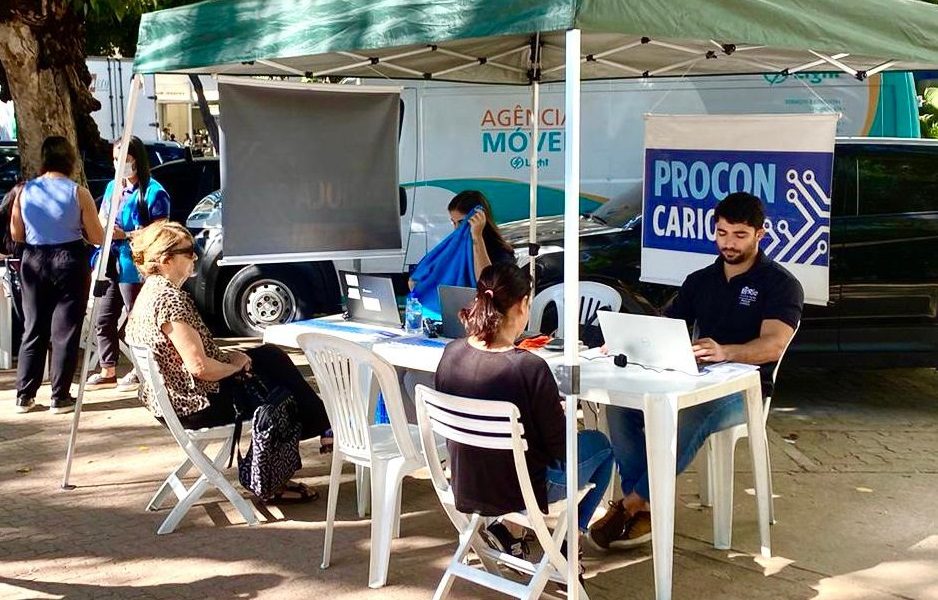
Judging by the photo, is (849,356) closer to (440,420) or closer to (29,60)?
(440,420)

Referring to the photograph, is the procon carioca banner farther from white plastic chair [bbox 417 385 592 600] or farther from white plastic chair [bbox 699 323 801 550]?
white plastic chair [bbox 417 385 592 600]

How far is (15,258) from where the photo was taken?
737 cm

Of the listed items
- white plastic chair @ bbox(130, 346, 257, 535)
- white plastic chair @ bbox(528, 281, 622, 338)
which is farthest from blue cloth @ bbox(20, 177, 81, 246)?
white plastic chair @ bbox(528, 281, 622, 338)

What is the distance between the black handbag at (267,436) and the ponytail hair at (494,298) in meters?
1.46

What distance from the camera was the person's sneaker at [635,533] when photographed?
459 cm

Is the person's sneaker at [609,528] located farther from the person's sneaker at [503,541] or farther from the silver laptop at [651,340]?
the silver laptop at [651,340]

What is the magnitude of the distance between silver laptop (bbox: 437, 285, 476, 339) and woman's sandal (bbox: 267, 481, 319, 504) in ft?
3.35

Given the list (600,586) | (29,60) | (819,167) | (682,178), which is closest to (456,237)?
(682,178)

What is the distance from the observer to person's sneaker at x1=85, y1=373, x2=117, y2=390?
7.74 m

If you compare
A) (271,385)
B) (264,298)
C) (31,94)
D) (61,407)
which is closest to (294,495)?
(271,385)

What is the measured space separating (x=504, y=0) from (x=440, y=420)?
146 cm

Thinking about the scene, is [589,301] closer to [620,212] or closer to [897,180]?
[620,212]

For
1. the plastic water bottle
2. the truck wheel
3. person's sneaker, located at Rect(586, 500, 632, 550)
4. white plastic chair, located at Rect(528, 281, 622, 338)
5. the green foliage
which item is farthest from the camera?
the green foliage

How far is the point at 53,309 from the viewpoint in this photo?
7.00 meters
